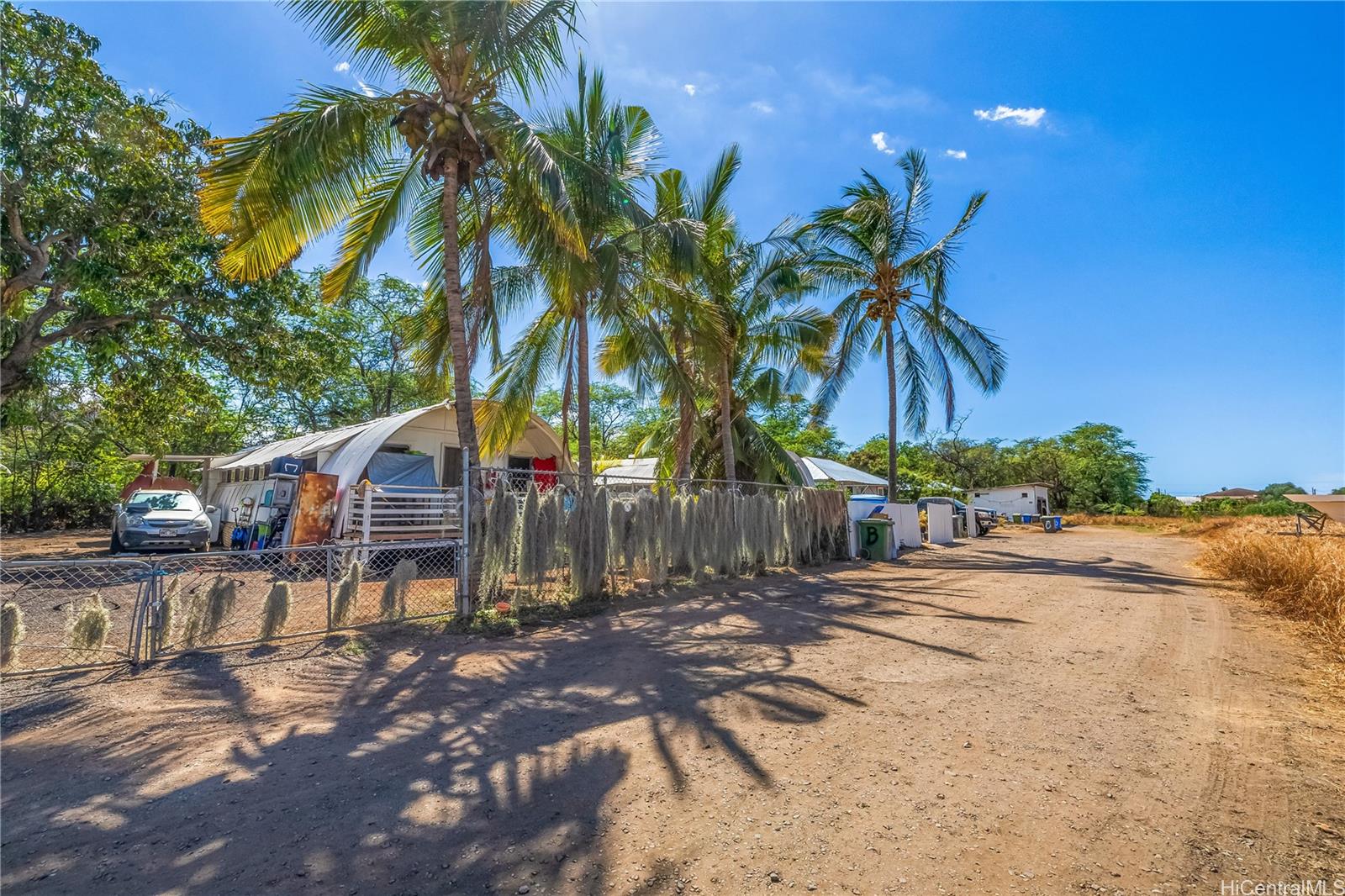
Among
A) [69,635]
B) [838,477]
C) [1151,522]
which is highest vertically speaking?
[838,477]

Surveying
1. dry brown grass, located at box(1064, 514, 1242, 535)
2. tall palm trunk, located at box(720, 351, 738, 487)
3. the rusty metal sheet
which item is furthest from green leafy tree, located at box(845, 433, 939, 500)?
the rusty metal sheet

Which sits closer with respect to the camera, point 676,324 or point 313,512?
point 313,512

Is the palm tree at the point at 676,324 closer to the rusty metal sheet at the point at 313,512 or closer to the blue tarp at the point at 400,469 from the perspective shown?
the blue tarp at the point at 400,469

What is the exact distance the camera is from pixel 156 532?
470 inches

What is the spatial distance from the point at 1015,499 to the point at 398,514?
130 feet

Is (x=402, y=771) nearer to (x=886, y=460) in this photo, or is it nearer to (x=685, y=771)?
(x=685, y=771)

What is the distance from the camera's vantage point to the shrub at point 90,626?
16.1ft

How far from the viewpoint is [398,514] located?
10938mm

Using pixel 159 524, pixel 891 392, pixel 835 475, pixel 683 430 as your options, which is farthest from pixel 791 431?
pixel 159 524

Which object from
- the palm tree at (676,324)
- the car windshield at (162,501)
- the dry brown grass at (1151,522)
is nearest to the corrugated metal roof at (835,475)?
the palm tree at (676,324)

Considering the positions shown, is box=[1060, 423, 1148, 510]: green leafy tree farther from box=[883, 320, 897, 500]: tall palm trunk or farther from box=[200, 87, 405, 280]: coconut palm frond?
box=[200, 87, 405, 280]: coconut palm frond

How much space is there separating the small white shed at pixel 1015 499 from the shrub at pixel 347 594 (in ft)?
128

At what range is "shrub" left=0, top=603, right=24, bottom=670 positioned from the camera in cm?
456

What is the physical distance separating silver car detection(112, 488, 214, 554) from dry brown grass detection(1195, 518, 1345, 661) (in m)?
17.9
